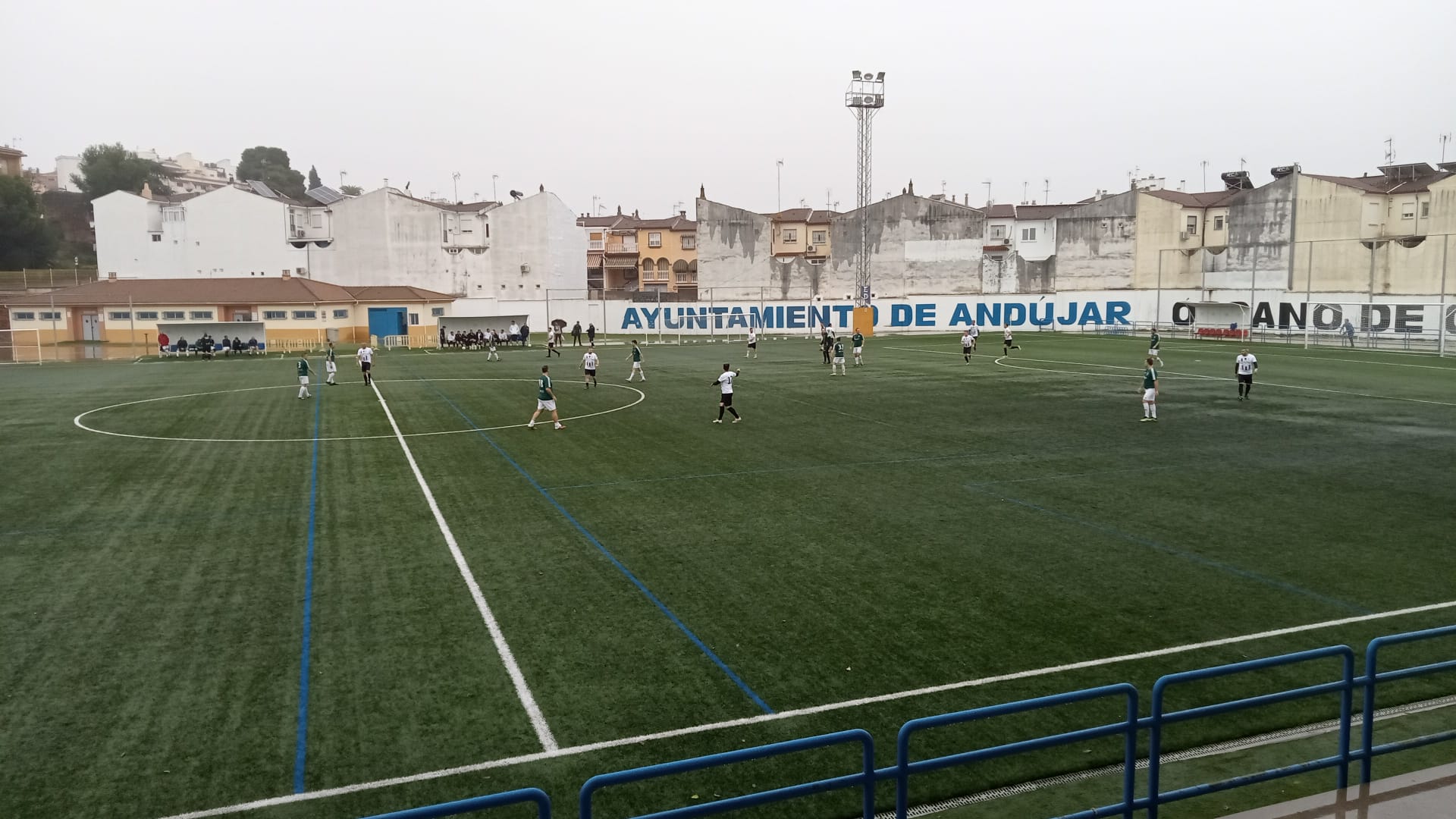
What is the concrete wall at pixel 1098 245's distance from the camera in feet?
285

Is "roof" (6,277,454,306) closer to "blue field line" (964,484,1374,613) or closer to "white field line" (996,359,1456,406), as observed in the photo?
"white field line" (996,359,1456,406)

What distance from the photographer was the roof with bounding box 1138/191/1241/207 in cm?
8531

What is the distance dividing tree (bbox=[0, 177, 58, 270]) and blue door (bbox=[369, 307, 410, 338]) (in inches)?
1942

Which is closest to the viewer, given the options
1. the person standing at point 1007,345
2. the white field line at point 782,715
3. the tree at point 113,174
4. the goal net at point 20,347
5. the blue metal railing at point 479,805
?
the blue metal railing at point 479,805

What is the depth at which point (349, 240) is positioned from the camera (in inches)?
3430

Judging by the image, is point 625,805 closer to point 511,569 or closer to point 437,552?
point 511,569

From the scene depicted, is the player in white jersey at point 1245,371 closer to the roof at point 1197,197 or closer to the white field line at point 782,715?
the white field line at point 782,715

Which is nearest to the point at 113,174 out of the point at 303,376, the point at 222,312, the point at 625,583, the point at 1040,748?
the point at 222,312

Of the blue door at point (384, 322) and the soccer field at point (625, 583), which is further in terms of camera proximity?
the blue door at point (384, 322)

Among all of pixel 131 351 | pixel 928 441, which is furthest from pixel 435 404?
pixel 131 351

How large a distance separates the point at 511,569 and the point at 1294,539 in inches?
514

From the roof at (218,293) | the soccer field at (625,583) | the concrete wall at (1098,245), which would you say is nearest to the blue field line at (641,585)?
the soccer field at (625,583)

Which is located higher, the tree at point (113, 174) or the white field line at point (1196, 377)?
the tree at point (113, 174)

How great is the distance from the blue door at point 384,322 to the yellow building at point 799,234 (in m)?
41.4
